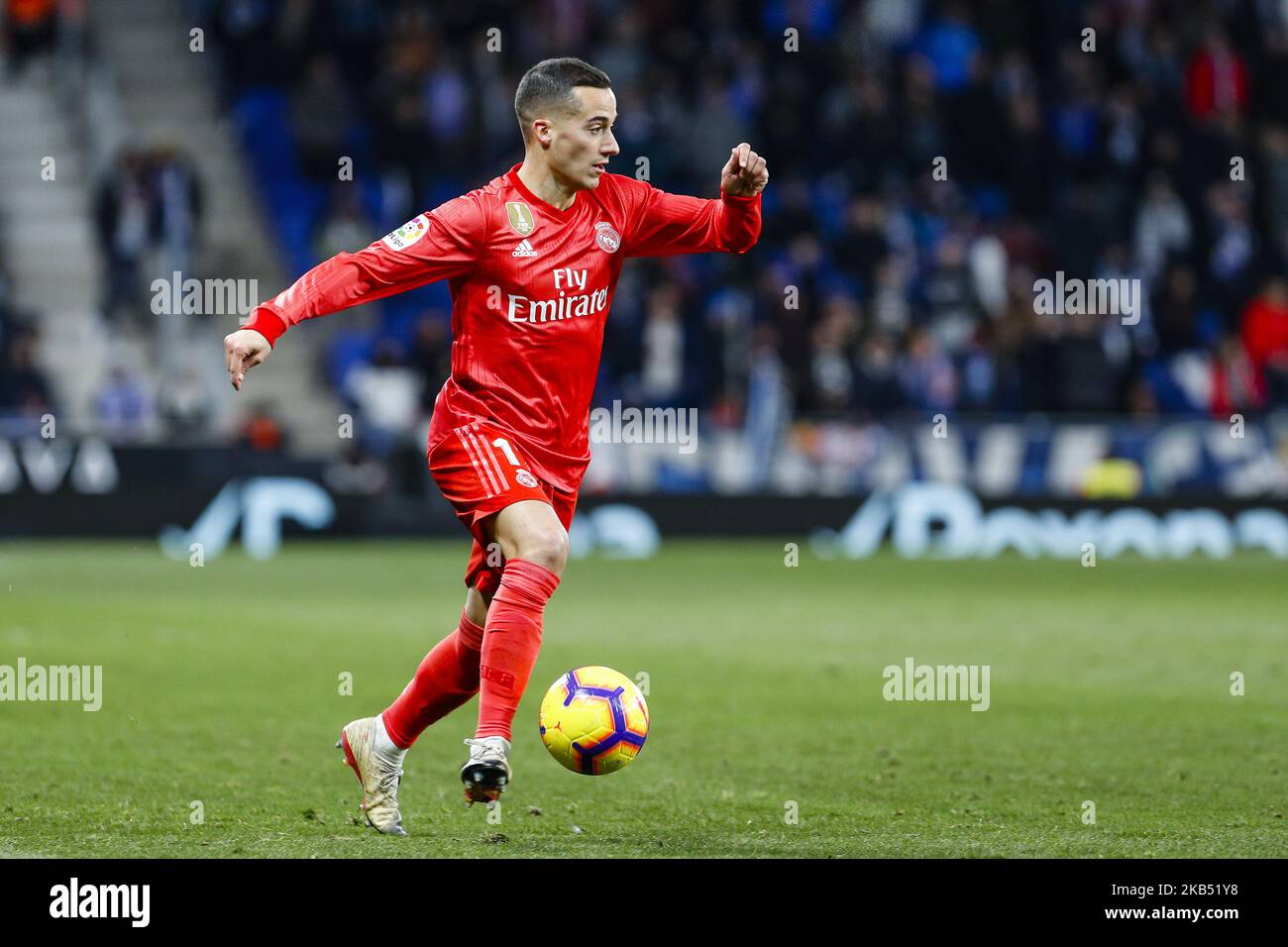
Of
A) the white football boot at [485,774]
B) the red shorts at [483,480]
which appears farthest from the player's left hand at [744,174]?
the white football boot at [485,774]

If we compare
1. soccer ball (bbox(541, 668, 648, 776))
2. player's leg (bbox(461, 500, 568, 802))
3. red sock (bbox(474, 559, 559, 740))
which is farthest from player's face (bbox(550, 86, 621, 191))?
soccer ball (bbox(541, 668, 648, 776))

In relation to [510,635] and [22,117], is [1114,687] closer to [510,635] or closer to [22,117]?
[510,635]

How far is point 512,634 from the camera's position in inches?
242

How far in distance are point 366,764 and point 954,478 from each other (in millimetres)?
14218

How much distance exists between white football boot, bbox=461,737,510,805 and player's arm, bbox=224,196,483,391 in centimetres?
146

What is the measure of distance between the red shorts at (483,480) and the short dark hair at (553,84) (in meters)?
1.07

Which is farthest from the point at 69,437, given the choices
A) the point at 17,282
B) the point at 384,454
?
the point at 17,282

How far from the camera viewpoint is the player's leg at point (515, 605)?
19.9ft

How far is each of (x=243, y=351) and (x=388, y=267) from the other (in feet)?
2.26

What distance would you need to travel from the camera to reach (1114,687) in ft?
34.0

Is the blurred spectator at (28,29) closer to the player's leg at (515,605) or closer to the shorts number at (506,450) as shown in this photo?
the shorts number at (506,450)

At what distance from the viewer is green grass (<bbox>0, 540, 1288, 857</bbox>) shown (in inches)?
251

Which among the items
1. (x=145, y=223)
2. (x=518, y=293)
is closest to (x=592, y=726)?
(x=518, y=293)

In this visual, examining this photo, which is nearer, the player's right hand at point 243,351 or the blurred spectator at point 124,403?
the player's right hand at point 243,351
